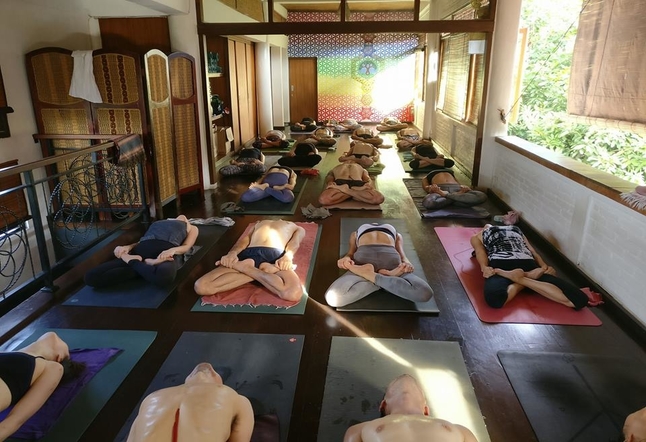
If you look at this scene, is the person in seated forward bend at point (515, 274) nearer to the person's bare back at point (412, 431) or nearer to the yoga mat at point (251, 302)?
the yoga mat at point (251, 302)

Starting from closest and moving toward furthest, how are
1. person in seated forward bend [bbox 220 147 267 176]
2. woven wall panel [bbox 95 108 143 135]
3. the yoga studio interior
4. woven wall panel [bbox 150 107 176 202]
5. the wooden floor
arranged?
1. the wooden floor
2. the yoga studio interior
3. woven wall panel [bbox 95 108 143 135]
4. woven wall panel [bbox 150 107 176 202]
5. person in seated forward bend [bbox 220 147 267 176]

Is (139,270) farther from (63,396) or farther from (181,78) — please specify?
(181,78)

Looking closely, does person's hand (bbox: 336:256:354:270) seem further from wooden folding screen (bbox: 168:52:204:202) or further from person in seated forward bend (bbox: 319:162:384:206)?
wooden folding screen (bbox: 168:52:204:202)

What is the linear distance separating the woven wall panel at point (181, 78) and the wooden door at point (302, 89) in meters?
8.03

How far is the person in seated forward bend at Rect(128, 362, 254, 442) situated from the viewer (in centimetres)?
155

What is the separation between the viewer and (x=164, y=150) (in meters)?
5.25

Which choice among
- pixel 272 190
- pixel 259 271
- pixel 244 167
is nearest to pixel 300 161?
pixel 244 167

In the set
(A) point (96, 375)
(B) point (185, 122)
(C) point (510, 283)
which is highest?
(B) point (185, 122)

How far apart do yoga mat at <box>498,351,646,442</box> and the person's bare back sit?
28.5 inches

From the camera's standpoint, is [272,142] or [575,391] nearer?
[575,391]

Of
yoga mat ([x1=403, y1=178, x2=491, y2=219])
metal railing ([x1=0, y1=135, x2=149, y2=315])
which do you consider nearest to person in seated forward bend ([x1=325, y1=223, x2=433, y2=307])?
yoga mat ([x1=403, y1=178, x2=491, y2=219])

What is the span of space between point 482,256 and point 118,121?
12.8 ft

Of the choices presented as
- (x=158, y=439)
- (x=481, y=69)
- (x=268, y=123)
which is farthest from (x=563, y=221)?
(x=268, y=123)

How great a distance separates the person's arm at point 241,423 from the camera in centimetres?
174
